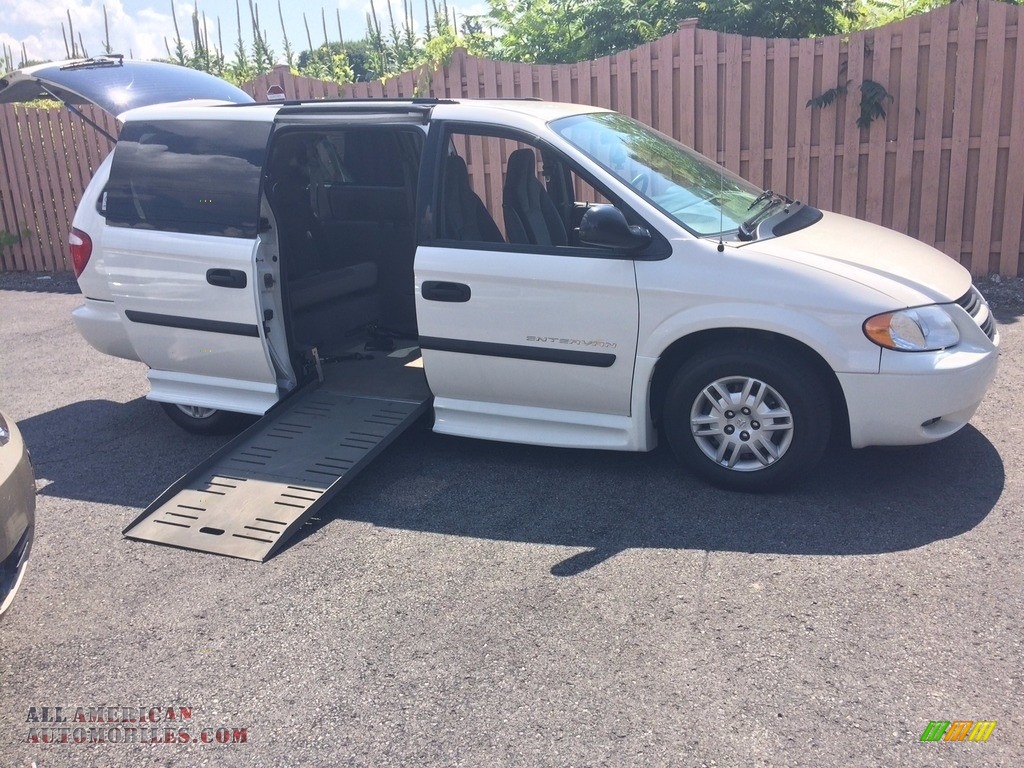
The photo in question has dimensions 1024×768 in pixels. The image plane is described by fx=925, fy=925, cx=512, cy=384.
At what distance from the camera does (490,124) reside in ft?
15.9

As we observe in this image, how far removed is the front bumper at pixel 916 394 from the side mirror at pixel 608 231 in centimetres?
116

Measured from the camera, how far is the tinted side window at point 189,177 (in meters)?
5.31

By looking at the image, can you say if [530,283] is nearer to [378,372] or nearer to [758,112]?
[378,372]

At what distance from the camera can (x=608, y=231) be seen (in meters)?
4.39

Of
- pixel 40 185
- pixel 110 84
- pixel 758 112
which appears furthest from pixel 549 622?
pixel 40 185

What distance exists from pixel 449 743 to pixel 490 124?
315 cm

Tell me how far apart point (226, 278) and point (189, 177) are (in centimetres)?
68

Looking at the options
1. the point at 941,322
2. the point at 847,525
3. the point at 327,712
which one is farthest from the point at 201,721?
the point at 941,322

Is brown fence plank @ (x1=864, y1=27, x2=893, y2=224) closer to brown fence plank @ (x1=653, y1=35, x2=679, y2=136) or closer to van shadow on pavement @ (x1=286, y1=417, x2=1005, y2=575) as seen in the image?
brown fence plank @ (x1=653, y1=35, x2=679, y2=136)

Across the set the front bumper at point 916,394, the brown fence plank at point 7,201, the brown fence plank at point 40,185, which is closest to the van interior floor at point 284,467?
the front bumper at point 916,394

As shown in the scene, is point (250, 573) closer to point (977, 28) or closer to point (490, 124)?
point (490, 124)

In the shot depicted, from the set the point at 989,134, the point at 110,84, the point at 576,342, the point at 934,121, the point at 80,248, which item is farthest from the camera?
→ the point at 934,121

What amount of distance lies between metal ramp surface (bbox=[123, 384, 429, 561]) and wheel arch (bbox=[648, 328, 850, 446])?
1370 mm

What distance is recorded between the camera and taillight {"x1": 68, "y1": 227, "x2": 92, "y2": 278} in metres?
5.73
